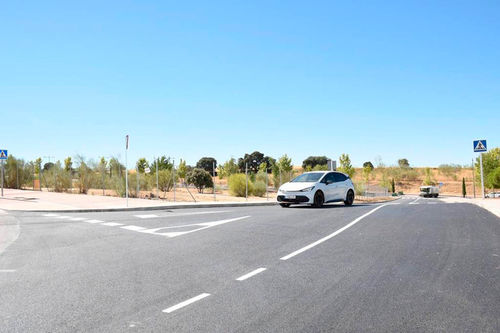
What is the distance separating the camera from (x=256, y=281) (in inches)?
218

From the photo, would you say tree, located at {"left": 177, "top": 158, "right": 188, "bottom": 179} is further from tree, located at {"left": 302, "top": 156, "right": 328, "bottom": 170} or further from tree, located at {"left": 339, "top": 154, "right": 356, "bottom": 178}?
tree, located at {"left": 302, "top": 156, "right": 328, "bottom": 170}

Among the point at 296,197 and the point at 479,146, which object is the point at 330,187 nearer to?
the point at 296,197

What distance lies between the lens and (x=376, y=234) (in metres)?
9.81

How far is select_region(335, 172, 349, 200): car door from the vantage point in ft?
63.0

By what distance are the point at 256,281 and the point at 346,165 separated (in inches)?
1833

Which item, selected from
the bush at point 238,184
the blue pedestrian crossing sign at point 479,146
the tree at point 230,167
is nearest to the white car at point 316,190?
the blue pedestrian crossing sign at point 479,146

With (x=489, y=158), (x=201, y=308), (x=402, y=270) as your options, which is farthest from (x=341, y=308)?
(x=489, y=158)

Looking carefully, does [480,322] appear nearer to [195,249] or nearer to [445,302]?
[445,302]

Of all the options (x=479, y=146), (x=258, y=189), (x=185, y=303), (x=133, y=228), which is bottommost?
(x=185, y=303)

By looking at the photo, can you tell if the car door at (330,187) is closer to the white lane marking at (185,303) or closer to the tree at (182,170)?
the white lane marking at (185,303)

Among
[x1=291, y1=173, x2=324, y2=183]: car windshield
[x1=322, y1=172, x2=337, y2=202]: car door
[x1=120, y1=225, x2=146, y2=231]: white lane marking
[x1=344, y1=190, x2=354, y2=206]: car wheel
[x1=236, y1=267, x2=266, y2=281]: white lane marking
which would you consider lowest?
[x1=236, y1=267, x2=266, y2=281]: white lane marking

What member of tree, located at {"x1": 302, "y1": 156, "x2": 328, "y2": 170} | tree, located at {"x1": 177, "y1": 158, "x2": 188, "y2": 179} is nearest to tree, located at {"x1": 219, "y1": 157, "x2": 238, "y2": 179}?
tree, located at {"x1": 177, "y1": 158, "x2": 188, "y2": 179}

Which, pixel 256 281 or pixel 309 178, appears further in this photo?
pixel 309 178

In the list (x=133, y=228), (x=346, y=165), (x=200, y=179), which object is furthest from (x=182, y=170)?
(x=133, y=228)
